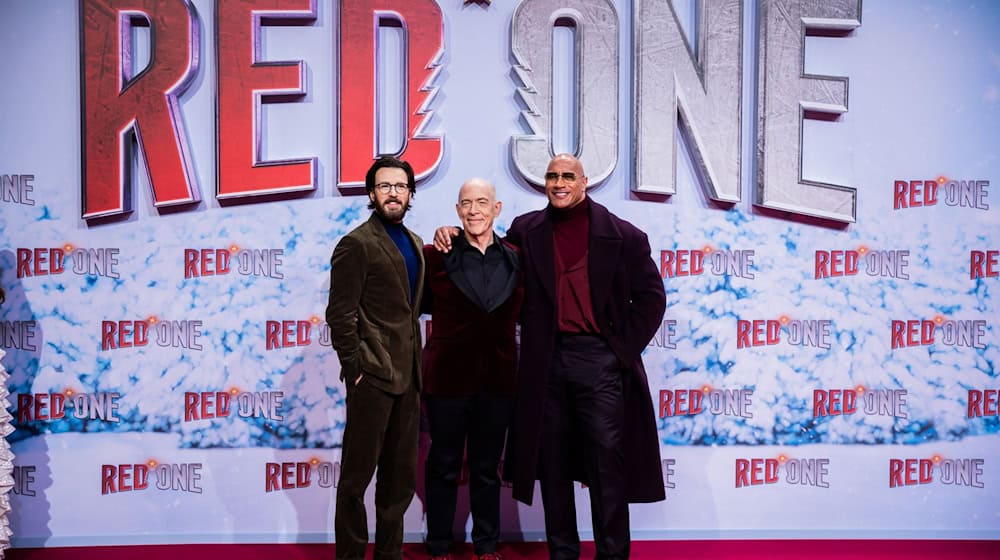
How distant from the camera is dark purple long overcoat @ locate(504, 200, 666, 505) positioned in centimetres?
322

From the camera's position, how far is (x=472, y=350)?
3.29 meters

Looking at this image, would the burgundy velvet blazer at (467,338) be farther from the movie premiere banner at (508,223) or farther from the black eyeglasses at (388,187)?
the movie premiere banner at (508,223)

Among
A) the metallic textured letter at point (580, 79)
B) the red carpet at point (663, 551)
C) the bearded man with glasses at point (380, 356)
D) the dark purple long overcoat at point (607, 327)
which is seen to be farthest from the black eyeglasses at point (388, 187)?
the red carpet at point (663, 551)

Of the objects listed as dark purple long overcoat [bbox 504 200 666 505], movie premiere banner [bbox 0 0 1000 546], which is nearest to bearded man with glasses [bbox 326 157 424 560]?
dark purple long overcoat [bbox 504 200 666 505]

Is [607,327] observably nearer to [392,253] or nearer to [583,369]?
[583,369]

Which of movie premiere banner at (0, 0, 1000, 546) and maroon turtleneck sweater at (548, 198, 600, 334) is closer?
maroon turtleneck sweater at (548, 198, 600, 334)

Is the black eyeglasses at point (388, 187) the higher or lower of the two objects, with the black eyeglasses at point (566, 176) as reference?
lower

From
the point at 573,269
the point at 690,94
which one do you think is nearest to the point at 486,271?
the point at 573,269

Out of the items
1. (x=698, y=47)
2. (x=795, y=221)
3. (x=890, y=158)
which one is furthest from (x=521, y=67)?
(x=890, y=158)

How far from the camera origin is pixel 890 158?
13.3 ft

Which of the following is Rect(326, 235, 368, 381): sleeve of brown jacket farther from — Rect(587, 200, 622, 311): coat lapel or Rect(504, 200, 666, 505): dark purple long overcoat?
Rect(587, 200, 622, 311): coat lapel

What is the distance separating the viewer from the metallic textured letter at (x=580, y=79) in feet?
12.9

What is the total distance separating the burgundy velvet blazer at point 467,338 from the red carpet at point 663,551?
99cm

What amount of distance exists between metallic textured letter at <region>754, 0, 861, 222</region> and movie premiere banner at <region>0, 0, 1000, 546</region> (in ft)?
0.05
